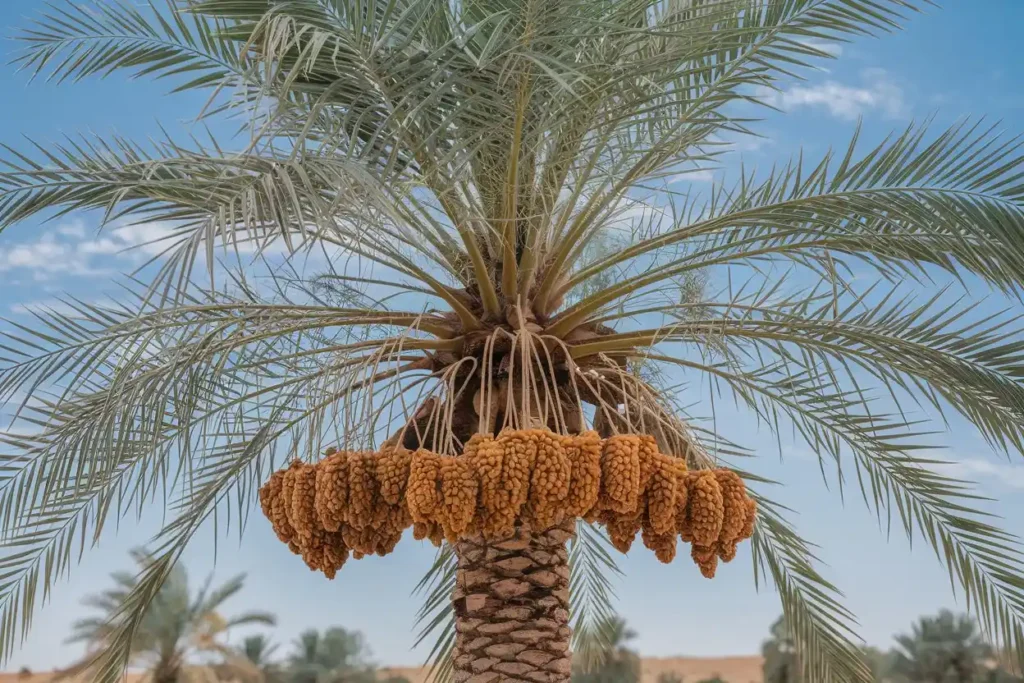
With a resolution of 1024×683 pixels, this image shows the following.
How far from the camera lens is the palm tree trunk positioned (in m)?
5.62

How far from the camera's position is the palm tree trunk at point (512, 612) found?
18.4 feet

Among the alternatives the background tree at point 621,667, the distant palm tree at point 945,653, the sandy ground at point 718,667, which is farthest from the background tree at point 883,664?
the sandy ground at point 718,667

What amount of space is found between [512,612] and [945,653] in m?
15.9

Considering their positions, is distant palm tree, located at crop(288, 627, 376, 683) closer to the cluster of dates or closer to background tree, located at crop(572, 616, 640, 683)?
background tree, located at crop(572, 616, 640, 683)

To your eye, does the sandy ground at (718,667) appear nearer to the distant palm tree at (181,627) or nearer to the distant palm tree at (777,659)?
the distant palm tree at (777,659)

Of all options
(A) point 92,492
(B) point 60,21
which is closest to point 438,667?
(A) point 92,492

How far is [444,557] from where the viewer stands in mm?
7574

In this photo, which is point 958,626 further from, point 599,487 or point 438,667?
point 599,487

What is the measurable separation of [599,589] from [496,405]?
13.2 feet

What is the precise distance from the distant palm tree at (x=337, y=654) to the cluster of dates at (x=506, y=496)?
1477 cm

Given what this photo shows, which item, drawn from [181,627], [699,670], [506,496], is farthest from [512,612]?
[699,670]

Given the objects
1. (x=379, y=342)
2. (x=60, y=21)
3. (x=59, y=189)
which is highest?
(x=60, y=21)

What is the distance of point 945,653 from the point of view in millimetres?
19312

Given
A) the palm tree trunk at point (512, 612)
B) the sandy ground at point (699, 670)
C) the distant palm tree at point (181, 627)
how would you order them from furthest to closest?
1. the sandy ground at point (699, 670)
2. the distant palm tree at point (181, 627)
3. the palm tree trunk at point (512, 612)
